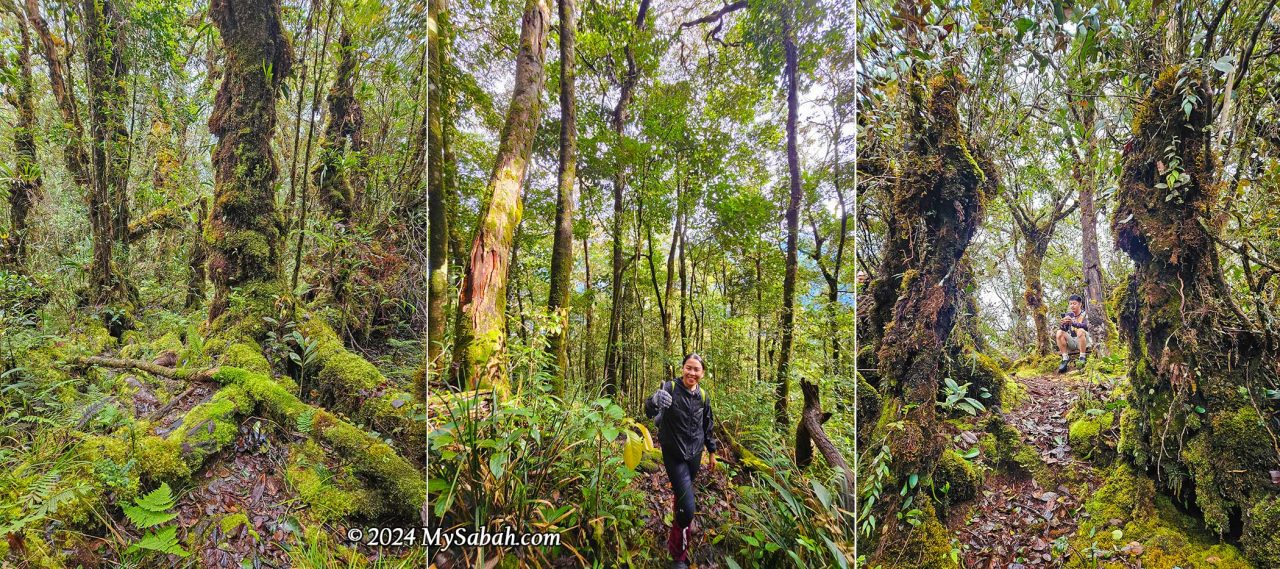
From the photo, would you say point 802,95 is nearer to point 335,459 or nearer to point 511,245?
point 511,245

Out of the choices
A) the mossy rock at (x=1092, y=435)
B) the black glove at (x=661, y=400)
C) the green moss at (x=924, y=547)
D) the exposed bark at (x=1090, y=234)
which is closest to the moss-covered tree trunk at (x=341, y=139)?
the black glove at (x=661, y=400)

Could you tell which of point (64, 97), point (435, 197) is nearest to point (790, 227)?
point (435, 197)

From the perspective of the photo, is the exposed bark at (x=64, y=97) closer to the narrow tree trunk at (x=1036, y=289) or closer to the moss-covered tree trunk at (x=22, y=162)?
the moss-covered tree trunk at (x=22, y=162)

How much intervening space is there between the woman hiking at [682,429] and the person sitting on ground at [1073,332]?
155cm

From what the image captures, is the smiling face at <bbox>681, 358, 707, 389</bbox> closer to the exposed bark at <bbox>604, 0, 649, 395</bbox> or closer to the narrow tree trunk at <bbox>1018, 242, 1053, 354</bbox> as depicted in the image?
the exposed bark at <bbox>604, 0, 649, 395</bbox>

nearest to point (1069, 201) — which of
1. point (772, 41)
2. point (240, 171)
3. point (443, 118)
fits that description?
point (772, 41)

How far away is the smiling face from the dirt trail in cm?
120

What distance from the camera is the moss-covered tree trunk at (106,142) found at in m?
1.62

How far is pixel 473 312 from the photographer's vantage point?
2.23 metres

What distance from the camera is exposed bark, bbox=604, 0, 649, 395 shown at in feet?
6.94

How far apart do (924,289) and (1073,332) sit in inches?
24.3

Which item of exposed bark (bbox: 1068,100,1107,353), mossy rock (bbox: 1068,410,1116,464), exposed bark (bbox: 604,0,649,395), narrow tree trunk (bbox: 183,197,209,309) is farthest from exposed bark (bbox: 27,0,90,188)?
mossy rock (bbox: 1068,410,1116,464)

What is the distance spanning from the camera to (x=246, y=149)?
1.97m

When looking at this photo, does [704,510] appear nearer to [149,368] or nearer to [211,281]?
[149,368]
